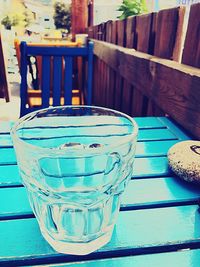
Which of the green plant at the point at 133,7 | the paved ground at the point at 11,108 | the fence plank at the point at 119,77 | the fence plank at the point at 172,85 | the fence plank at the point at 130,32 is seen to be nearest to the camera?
the fence plank at the point at 172,85

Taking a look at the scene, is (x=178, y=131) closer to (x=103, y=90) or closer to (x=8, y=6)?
(x=103, y=90)

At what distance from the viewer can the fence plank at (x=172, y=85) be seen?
0.95 meters

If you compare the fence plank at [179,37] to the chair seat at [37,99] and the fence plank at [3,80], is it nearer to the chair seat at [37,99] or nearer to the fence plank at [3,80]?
the chair seat at [37,99]

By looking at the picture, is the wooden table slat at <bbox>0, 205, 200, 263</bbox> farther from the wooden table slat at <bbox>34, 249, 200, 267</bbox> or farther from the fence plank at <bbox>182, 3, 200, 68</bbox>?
the fence plank at <bbox>182, 3, 200, 68</bbox>

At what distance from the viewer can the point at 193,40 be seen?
1.09 m

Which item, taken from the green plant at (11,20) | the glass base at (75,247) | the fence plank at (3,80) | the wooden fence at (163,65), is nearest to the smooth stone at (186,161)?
the wooden fence at (163,65)

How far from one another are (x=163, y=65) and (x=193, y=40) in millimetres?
149

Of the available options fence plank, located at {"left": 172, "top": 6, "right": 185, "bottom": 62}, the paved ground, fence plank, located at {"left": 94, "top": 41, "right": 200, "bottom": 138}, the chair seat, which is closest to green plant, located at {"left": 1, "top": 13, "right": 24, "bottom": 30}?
the paved ground

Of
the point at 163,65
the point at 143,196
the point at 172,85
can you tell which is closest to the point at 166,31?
the point at 163,65

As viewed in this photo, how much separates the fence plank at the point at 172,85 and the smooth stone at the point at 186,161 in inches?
7.2

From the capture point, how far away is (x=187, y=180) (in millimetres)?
→ 682

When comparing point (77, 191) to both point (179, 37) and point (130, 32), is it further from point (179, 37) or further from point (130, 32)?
point (130, 32)

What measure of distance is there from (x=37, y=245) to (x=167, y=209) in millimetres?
260

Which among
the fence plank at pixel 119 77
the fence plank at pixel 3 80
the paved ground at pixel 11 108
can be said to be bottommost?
the paved ground at pixel 11 108
